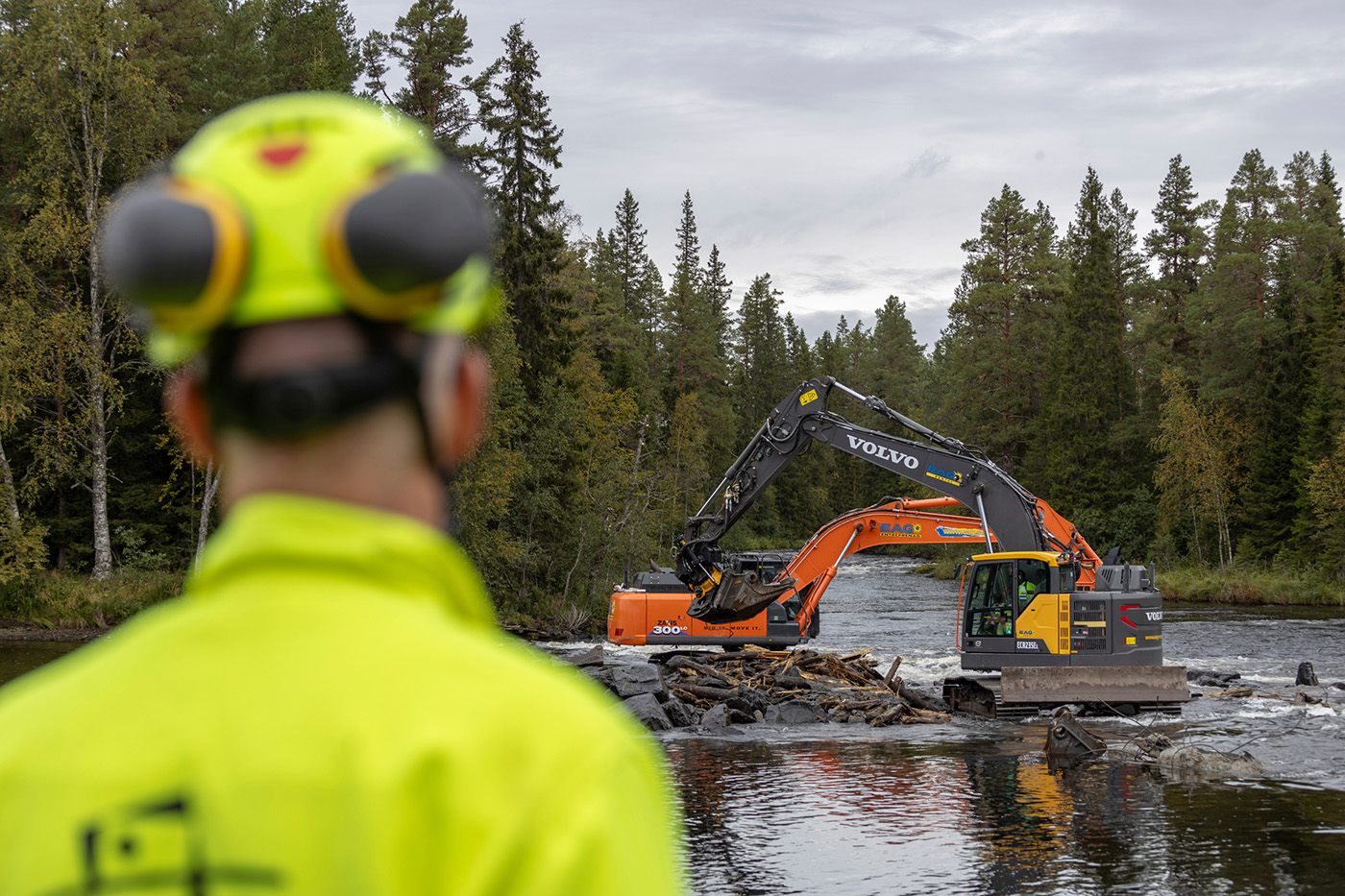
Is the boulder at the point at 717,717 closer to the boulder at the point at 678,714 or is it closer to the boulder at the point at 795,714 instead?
the boulder at the point at 678,714

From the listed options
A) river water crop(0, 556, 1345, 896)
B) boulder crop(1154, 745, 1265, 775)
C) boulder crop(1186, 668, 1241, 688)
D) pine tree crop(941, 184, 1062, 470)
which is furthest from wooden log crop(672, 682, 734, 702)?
pine tree crop(941, 184, 1062, 470)

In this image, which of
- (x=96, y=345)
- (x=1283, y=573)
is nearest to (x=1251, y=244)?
(x=1283, y=573)

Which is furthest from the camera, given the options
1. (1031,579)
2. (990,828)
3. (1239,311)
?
(1239,311)

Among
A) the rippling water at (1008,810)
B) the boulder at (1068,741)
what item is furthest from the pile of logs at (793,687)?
the boulder at (1068,741)

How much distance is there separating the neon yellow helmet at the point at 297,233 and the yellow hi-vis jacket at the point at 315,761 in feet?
0.74

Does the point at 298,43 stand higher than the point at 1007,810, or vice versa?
the point at 298,43

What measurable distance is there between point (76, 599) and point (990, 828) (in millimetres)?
Answer: 29436

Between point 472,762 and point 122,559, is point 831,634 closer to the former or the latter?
point 122,559

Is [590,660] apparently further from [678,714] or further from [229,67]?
[229,67]

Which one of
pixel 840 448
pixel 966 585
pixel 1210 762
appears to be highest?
pixel 840 448

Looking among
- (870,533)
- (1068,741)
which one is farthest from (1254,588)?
(1068,741)

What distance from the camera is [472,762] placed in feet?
3.54

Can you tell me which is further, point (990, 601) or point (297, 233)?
point (990, 601)

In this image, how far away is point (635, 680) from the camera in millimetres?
21266
